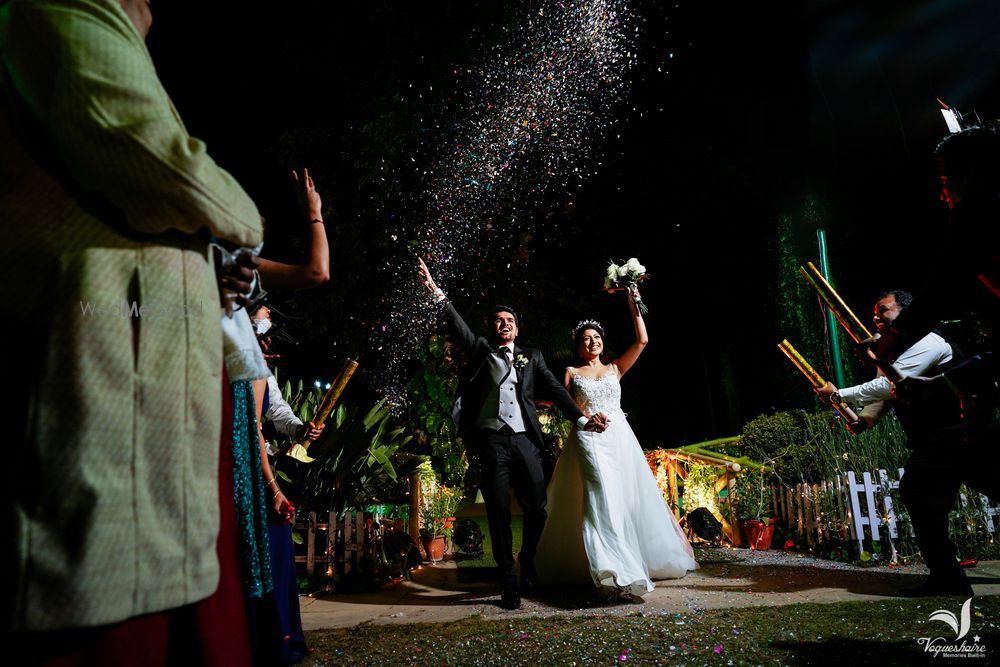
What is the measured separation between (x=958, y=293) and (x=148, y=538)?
10.8ft

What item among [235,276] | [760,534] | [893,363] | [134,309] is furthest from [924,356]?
[134,309]

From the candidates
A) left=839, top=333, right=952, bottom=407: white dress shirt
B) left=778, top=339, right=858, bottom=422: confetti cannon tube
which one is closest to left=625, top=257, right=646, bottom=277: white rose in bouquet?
left=778, top=339, right=858, bottom=422: confetti cannon tube

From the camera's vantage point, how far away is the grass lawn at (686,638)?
340 centimetres

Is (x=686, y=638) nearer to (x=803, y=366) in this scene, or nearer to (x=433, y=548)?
(x=803, y=366)

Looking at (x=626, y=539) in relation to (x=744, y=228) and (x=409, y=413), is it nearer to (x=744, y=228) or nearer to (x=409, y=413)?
(x=409, y=413)

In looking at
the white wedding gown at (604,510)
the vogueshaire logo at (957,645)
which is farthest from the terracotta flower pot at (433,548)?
the vogueshaire logo at (957,645)

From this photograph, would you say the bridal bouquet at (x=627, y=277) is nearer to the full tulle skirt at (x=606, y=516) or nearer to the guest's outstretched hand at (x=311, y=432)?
the full tulle skirt at (x=606, y=516)

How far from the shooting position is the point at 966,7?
9.07 m

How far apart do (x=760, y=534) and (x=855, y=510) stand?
5.79 ft

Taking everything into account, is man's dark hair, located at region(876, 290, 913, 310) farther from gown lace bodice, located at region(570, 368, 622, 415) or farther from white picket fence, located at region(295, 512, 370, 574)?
white picket fence, located at region(295, 512, 370, 574)

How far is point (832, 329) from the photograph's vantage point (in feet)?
57.9

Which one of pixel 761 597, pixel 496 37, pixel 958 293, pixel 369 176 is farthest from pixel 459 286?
pixel 958 293

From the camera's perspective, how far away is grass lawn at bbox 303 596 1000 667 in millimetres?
3402

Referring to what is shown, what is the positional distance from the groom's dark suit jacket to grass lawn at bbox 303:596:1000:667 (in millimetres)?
1928
